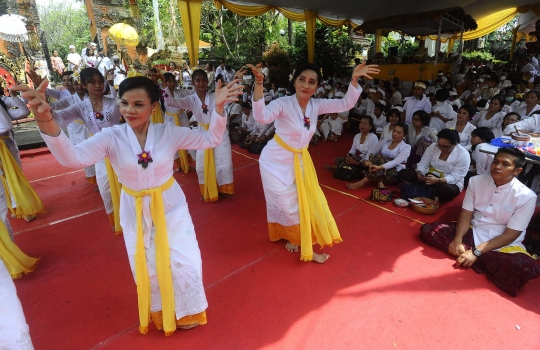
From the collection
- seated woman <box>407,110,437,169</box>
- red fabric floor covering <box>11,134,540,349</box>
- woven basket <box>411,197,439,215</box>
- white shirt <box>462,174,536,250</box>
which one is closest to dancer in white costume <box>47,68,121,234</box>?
red fabric floor covering <box>11,134,540,349</box>

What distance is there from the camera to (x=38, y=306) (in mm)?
2627

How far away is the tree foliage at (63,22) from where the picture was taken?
3384 cm

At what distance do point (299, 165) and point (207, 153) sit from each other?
179 centimetres

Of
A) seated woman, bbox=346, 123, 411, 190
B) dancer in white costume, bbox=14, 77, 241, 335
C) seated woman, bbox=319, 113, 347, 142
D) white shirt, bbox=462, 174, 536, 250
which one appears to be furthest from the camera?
seated woman, bbox=319, 113, 347, 142

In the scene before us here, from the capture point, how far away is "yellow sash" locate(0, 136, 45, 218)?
145 inches

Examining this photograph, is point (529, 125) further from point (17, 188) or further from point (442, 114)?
point (17, 188)

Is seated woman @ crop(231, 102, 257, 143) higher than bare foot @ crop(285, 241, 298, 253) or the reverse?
higher

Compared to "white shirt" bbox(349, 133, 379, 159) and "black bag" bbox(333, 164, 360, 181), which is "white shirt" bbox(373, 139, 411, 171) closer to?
"white shirt" bbox(349, 133, 379, 159)

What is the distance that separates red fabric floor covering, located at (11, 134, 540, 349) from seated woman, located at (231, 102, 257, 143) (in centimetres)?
360

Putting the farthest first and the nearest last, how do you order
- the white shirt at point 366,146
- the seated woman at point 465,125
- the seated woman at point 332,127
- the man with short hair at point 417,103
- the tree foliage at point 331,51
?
the tree foliage at point 331,51
the seated woman at point 332,127
the man with short hair at point 417,103
the white shirt at point 366,146
the seated woman at point 465,125

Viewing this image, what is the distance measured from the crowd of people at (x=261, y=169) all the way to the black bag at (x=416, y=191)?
4 cm

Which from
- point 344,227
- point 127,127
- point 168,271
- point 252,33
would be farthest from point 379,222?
point 252,33

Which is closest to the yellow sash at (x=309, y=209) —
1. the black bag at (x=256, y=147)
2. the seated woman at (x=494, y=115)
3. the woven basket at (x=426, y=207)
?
the woven basket at (x=426, y=207)

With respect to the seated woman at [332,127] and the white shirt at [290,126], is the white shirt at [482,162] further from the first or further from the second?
the seated woman at [332,127]
